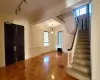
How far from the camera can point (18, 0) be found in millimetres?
4668

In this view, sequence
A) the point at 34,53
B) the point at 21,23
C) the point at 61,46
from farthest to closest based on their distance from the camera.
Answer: the point at 61,46 < the point at 34,53 < the point at 21,23

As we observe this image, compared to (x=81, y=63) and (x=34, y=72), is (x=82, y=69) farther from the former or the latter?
(x=34, y=72)

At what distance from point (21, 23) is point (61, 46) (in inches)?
216

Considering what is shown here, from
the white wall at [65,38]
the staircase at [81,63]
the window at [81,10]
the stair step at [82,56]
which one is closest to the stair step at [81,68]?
the staircase at [81,63]

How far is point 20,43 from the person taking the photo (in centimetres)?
602

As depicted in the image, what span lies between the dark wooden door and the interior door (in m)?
0.38

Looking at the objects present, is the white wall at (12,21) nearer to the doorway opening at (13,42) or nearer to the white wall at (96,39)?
the doorway opening at (13,42)

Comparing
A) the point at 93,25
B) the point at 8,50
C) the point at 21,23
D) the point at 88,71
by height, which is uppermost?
the point at 21,23

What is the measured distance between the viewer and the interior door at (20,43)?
5777 mm

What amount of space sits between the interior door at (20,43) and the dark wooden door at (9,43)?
15.1 inches

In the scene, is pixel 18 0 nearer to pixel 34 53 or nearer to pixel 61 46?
pixel 34 53

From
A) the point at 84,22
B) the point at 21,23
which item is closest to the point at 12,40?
the point at 21,23

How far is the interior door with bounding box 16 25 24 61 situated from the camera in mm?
5777

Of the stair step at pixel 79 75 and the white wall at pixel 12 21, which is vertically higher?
the white wall at pixel 12 21
